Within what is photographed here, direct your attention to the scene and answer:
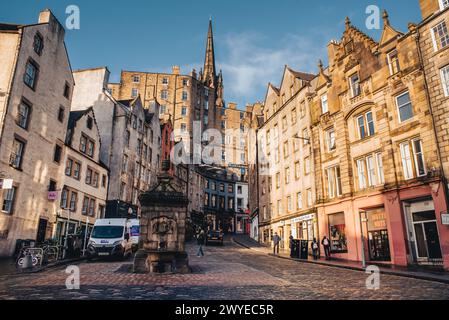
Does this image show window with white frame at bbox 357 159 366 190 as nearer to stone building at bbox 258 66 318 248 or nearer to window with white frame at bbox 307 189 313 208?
stone building at bbox 258 66 318 248

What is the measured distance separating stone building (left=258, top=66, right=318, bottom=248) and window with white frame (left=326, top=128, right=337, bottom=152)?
2.19 m

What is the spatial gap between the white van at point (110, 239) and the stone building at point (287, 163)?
1594 cm

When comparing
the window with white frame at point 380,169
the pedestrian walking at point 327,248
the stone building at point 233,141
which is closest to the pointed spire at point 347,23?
the window with white frame at point 380,169

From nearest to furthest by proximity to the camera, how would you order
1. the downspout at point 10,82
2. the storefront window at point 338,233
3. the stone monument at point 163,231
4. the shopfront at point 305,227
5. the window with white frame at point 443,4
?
the stone monument at point 163,231 → the window with white frame at point 443,4 → the downspout at point 10,82 → the storefront window at point 338,233 → the shopfront at point 305,227

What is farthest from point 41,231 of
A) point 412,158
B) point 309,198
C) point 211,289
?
point 412,158

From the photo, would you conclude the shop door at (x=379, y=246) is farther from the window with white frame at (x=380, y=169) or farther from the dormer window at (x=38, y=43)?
the dormer window at (x=38, y=43)

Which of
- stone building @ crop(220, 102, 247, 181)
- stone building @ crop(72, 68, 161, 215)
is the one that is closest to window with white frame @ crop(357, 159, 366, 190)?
stone building @ crop(72, 68, 161, 215)

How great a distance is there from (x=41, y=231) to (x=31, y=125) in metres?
7.68

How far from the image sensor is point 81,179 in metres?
28.9

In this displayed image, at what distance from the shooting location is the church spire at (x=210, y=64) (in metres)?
87.6

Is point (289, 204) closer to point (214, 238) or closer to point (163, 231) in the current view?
point (214, 238)

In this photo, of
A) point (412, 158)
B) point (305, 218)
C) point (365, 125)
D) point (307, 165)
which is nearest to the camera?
point (412, 158)

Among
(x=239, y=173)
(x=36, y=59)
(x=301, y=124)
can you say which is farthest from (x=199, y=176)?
(x=36, y=59)
